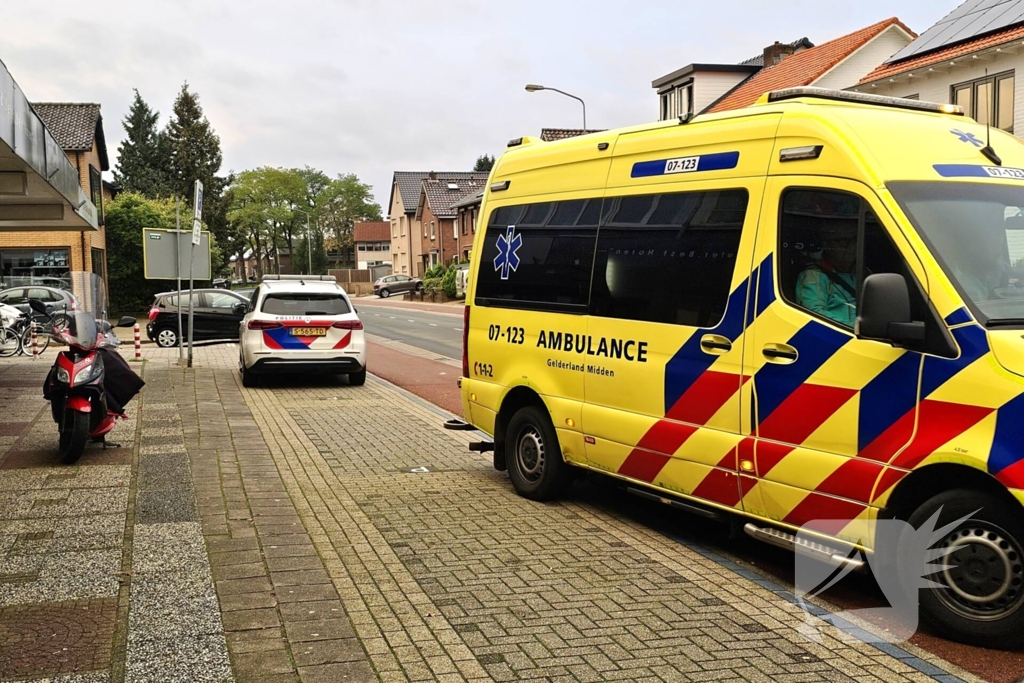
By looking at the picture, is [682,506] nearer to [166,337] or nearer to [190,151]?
[166,337]

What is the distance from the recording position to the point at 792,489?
5465 millimetres

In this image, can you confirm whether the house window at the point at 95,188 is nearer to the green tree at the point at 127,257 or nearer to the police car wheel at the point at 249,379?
the green tree at the point at 127,257

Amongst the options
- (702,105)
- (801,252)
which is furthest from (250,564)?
(702,105)

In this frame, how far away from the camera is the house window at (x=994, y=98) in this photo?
1094 inches

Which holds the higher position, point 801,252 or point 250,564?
point 801,252

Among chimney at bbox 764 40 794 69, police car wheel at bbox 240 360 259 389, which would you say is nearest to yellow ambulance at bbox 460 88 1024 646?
police car wheel at bbox 240 360 259 389

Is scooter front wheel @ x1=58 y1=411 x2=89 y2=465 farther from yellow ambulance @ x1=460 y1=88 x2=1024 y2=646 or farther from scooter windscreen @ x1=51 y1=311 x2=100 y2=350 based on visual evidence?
yellow ambulance @ x1=460 y1=88 x2=1024 y2=646

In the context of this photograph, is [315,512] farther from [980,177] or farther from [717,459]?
[980,177]

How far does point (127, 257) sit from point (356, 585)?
41.7 m

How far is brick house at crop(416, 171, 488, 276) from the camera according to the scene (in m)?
81.2

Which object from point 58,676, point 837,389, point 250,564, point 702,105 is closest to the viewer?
point 58,676

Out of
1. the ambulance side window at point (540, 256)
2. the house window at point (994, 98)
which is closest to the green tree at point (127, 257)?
the house window at point (994, 98)

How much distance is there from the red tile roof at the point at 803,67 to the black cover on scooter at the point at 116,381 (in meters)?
32.4

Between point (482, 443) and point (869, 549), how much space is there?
434cm
